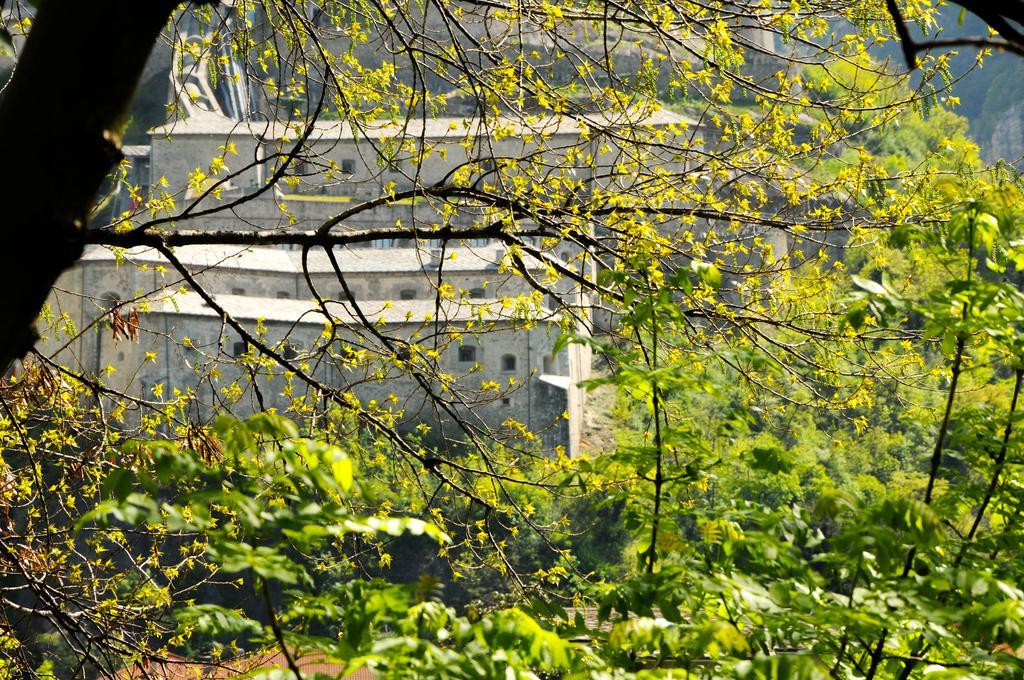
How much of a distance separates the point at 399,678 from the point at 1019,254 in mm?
2083

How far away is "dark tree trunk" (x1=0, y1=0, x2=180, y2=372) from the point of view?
204 cm

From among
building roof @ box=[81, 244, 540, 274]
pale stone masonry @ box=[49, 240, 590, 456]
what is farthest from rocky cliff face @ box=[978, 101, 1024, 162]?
building roof @ box=[81, 244, 540, 274]

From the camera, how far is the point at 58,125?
6.74 feet

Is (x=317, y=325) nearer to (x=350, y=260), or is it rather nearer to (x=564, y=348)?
(x=350, y=260)

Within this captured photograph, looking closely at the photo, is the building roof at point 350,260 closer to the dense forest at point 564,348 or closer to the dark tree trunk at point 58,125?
the dense forest at point 564,348

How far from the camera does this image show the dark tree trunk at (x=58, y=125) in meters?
2.04

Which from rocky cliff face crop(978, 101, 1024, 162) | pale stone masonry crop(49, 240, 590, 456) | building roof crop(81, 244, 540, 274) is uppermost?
rocky cliff face crop(978, 101, 1024, 162)

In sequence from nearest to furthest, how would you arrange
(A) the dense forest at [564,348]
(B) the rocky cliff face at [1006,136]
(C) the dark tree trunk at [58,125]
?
(C) the dark tree trunk at [58,125] → (A) the dense forest at [564,348] → (B) the rocky cliff face at [1006,136]

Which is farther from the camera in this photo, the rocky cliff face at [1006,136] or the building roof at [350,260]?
the rocky cliff face at [1006,136]

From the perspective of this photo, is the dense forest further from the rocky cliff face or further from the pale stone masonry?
the rocky cliff face

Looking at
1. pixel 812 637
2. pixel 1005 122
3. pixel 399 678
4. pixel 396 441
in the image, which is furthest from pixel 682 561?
pixel 1005 122

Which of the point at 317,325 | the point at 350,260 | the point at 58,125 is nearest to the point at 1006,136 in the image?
the point at 350,260

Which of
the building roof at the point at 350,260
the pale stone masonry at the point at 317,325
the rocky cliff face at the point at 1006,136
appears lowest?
the pale stone masonry at the point at 317,325

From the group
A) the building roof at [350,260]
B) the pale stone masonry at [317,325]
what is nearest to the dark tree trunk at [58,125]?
the pale stone masonry at [317,325]
